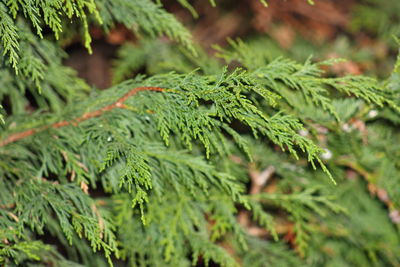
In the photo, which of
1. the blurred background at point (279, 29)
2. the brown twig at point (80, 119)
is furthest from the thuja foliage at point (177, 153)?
the blurred background at point (279, 29)

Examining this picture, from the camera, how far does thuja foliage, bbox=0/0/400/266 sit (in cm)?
116

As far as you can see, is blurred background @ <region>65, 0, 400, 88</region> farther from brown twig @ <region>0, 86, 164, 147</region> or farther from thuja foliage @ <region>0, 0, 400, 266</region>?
brown twig @ <region>0, 86, 164, 147</region>

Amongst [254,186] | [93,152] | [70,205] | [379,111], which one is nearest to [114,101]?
[93,152]

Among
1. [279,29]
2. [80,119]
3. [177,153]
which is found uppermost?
[80,119]

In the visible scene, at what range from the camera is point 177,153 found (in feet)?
4.81

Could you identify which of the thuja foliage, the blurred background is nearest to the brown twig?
the thuja foliage

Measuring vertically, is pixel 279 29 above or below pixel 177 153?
below

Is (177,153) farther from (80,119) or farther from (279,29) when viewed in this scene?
(279,29)

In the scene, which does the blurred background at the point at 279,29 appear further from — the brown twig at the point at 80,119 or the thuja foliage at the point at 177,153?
the brown twig at the point at 80,119

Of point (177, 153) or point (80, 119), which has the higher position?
point (80, 119)

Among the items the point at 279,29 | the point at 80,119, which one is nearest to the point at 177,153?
the point at 80,119

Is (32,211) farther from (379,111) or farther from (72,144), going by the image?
(379,111)

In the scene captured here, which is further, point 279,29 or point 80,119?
point 279,29

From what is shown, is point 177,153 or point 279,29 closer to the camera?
point 177,153
